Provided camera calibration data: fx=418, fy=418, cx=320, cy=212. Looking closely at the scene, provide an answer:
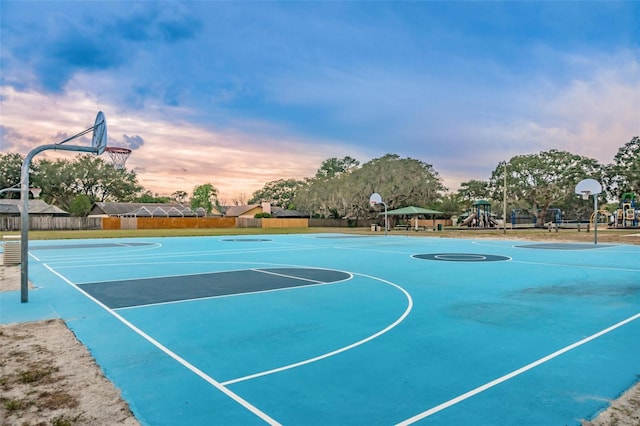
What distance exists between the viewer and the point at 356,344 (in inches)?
202

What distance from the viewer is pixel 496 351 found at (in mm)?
4867

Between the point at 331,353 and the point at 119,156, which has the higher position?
the point at 119,156

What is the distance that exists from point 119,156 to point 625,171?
184ft

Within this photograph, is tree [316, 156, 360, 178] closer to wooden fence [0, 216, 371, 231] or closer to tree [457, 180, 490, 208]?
wooden fence [0, 216, 371, 231]

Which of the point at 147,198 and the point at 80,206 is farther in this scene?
the point at 147,198

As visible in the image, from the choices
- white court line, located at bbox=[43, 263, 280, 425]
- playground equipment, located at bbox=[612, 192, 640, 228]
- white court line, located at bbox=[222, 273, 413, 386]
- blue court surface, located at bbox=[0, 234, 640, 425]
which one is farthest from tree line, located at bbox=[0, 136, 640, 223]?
white court line, located at bbox=[43, 263, 280, 425]

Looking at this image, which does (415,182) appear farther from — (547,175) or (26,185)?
(26,185)

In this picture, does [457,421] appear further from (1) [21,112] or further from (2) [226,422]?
(1) [21,112]

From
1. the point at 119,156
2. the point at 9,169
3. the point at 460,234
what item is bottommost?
the point at 460,234

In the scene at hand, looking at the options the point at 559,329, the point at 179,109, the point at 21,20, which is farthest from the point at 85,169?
the point at 559,329

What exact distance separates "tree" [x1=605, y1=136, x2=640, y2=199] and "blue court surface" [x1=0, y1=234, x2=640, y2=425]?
4775 centimetres

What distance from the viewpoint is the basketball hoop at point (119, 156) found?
12.1m

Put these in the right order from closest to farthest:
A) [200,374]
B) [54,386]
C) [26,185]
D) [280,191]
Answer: [54,386]
[200,374]
[26,185]
[280,191]

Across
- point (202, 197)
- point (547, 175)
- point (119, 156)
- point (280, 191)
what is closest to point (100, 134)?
point (119, 156)
